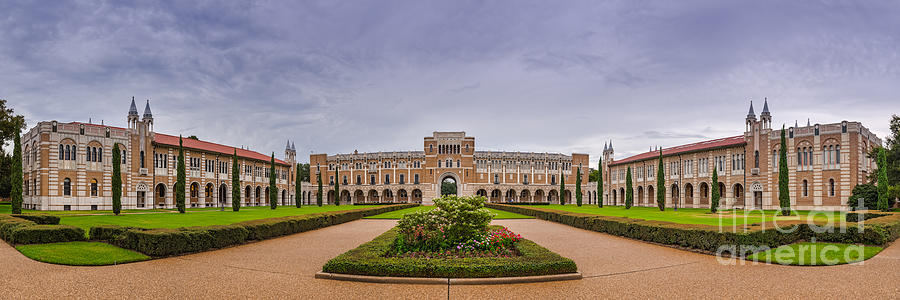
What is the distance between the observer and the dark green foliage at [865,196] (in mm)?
37906

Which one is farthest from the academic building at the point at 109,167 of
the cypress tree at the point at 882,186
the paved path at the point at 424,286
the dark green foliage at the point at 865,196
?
the dark green foliage at the point at 865,196

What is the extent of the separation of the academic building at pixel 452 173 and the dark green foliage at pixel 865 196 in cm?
4332

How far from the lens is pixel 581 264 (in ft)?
39.4

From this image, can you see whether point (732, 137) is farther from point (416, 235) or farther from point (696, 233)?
point (416, 235)

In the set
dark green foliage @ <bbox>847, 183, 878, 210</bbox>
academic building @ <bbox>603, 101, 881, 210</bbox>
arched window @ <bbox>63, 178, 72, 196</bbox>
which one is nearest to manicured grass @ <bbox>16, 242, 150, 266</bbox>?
arched window @ <bbox>63, 178, 72, 196</bbox>

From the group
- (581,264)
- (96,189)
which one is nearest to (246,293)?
(581,264)

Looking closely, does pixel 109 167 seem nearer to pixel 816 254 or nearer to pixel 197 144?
pixel 197 144

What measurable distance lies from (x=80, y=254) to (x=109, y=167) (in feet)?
131

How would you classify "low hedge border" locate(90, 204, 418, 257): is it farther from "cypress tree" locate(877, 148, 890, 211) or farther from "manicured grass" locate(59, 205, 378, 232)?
"cypress tree" locate(877, 148, 890, 211)

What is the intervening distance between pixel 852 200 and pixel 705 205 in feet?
57.1

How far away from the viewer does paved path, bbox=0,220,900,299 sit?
8.56 meters

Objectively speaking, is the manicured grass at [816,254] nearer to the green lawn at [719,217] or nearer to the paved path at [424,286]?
the paved path at [424,286]

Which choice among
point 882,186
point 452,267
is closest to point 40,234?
point 452,267

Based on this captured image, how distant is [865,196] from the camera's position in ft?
125
